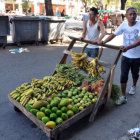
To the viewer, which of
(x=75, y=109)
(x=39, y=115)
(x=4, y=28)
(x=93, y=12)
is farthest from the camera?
(x=4, y=28)

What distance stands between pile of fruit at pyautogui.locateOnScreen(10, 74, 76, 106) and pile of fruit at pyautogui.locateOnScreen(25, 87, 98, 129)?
0.20 m

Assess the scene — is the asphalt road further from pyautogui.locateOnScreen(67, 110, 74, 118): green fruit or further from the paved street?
pyautogui.locateOnScreen(67, 110, 74, 118): green fruit

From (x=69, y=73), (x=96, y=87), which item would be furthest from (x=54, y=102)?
(x=69, y=73)

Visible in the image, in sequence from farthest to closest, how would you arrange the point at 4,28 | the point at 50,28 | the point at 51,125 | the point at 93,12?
the point at 50,28
the point at 4,28
the point at 93,12
the point at 51,125

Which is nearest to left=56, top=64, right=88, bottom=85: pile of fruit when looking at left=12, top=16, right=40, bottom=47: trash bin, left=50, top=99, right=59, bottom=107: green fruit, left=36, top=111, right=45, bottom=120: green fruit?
left=50, top=99, right=59, bottom=107: green fruit

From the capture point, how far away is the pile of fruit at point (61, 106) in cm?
287

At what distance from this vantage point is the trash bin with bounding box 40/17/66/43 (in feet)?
33.3

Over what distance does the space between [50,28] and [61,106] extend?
7.76m

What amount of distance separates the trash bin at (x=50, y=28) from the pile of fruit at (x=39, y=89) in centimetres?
646

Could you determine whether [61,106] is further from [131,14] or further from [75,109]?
[131,14]

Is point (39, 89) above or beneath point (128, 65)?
beneath

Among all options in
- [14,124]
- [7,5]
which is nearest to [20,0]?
[7,5]

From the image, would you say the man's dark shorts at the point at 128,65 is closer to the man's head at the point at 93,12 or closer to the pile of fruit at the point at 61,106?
the pile of fruit at the point at 61,106

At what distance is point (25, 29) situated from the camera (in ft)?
31.4
